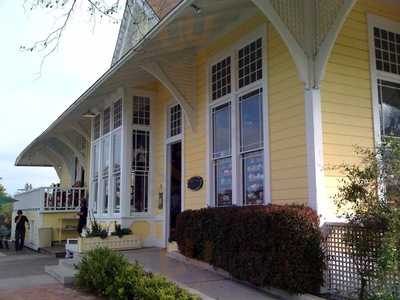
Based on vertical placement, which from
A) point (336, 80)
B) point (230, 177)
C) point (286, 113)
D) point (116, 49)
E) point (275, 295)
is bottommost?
point (275, 295)

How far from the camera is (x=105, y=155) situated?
47.4 ft

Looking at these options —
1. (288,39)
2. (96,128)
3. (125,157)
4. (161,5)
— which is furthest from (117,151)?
(288,39)

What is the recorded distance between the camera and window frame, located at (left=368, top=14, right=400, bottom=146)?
7.63 metres

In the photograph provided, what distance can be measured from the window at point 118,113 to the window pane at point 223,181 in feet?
15.0

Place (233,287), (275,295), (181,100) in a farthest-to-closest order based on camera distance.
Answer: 1. (181,100)
2. (233,287)
3. (275,295)

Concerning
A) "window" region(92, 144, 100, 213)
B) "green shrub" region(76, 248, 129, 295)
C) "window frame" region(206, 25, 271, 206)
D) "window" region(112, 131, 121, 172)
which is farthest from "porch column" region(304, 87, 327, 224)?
"window" region(92, 144, 100, 213)

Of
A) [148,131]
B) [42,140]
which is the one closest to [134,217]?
[148,131]

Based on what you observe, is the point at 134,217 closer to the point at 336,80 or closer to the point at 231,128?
the point at 231,128

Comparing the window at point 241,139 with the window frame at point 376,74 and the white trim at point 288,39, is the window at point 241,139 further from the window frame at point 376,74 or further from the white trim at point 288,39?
the window frame at point 376,74

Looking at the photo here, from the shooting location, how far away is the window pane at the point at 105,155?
557 inches

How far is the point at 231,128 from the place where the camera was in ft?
29.7

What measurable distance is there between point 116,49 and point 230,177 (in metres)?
9.15

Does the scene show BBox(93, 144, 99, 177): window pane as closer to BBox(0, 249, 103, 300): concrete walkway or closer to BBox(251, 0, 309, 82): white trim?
BBox(0, 249, 103, 300): concrete walkway

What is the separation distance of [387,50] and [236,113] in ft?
9.46
